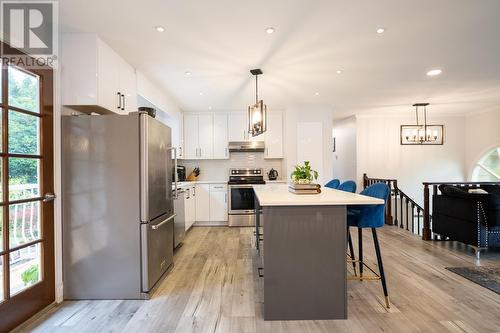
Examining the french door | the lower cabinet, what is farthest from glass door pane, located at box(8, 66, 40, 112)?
the lower cabinet

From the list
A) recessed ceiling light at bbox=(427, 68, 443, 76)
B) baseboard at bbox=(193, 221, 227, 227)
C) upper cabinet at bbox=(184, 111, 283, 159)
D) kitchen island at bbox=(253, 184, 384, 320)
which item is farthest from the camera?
upper cabinet at bbox=(184, 111, 283, 159)

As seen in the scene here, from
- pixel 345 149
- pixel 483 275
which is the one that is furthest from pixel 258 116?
pixel 345 149

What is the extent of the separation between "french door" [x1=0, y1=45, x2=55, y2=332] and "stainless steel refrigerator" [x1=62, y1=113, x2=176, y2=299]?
0.14 m

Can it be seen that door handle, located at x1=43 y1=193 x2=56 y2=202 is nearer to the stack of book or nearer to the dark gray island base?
the dark gray island base

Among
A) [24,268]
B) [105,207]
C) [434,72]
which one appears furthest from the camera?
[434,72]

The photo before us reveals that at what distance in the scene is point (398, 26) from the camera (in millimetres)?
2230

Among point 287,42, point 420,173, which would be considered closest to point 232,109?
point 287,42

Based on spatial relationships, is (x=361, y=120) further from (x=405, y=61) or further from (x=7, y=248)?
(x=7, y=248)

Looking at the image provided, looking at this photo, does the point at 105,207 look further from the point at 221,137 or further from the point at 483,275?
the point at 483,275

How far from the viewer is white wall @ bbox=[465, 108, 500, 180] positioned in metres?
5.59

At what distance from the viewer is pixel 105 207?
2.28 metres

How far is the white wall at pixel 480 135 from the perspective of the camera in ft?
18.4

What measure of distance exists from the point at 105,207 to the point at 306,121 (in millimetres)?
4091

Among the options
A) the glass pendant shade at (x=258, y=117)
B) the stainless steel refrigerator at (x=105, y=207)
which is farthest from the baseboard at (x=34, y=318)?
the glass pendant shade at (x=258, y=117)
